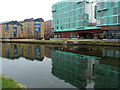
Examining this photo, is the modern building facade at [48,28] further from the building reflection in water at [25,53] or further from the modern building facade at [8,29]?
the building reflection in water at [25,53]

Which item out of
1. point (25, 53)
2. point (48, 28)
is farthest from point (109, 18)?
point (48, 28)

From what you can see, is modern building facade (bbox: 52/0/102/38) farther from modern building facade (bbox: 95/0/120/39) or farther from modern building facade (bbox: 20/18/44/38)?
modern building facade (bbox: 20/18/44/38)

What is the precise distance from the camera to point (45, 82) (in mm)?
13586

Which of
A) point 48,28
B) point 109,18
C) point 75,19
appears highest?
point 75,19

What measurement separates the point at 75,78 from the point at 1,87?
26.9 ft

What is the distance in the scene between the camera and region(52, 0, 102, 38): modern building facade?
2953 inches

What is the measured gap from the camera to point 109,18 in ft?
209

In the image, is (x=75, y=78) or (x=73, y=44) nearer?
(x=75, y=78)

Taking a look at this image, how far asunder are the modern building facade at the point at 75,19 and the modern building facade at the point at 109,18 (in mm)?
5065

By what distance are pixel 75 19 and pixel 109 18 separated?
2171 centimetres

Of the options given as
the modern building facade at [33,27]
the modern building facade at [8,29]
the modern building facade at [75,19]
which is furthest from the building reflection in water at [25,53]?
the modern building facade at [33,27]

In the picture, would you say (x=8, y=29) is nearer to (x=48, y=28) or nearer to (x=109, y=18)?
(x=48, y=28)

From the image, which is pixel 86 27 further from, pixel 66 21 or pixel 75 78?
pixel 75 78

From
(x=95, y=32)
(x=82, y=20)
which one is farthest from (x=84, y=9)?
(x=95, y=32)
